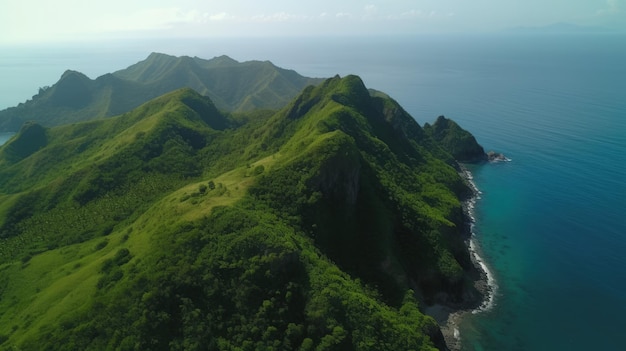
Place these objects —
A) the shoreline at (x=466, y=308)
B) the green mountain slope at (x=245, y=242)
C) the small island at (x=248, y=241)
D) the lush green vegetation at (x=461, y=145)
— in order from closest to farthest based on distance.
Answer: the green mountain slope at (x=245, y=242) → the small island at (x=248, y=241) → the shoreline at (x=466, y=308) → the lush green vegetation at (x=461, y=145)

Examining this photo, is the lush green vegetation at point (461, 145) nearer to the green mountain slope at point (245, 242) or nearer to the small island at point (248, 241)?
the small island at point (248, 241)

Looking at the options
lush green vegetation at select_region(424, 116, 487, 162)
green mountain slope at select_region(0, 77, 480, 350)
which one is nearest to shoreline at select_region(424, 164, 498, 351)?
green mountain slope at select_region(0, 77, 480, 350)

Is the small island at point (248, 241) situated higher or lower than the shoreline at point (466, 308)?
higher

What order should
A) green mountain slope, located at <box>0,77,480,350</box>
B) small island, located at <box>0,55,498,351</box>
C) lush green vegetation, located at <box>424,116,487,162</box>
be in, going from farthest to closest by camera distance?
1. lush green vegetation, located at <box>424,116,487,162</box>
2. small island, located at <box>0,55,498,351</box>
3. green mountain slope, located at <box>0,77,480,350</box>

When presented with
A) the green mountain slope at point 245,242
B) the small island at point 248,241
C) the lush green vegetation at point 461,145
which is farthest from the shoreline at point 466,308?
the lush green vegetation at point 461,145

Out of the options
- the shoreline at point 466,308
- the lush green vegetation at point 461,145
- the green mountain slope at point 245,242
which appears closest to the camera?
the green mountain slope at point 245,242

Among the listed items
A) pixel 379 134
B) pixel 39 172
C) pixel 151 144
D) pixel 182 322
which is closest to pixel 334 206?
pixel 182 322

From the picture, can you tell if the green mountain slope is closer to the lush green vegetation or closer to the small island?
the small island

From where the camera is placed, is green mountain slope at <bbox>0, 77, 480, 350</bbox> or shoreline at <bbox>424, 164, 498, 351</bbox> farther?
shoreline at <bbox>424, 164, 498, 351</bbox>

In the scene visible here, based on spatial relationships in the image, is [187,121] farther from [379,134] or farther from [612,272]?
[612,272]

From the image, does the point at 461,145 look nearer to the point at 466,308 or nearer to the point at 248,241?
the point at 466,308
